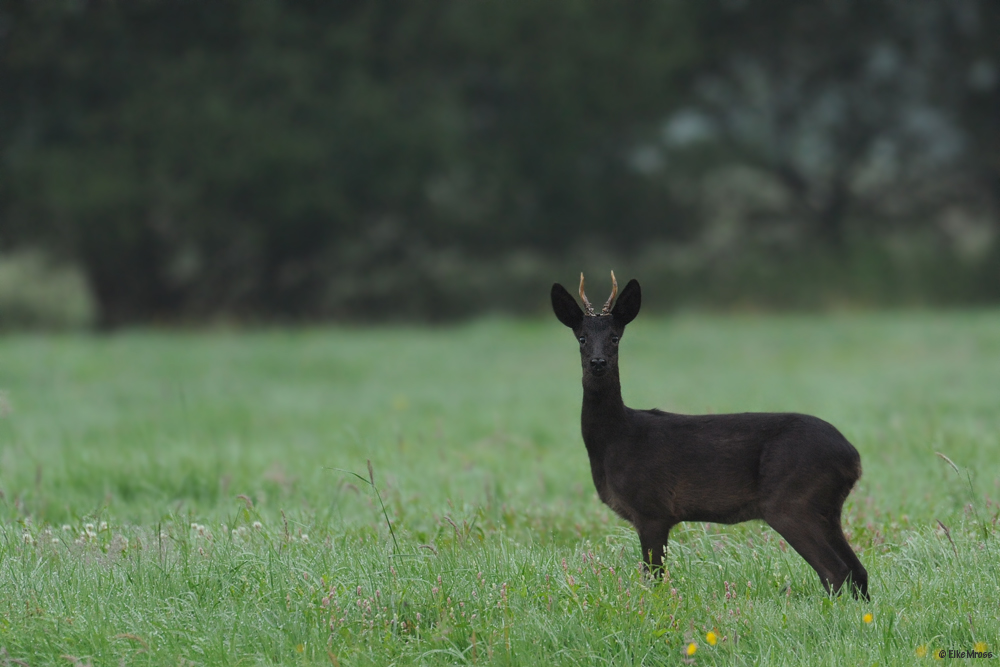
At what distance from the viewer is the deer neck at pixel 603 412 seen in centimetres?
457

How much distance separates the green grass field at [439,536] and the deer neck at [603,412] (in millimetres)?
539

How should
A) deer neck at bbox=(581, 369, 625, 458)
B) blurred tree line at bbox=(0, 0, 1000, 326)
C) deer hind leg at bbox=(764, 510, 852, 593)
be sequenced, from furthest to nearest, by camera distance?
blurred tree line at bbox=(0, 0, 1000, 326) → deer neck at bbox=(581, 369, 625, 458) → deer hind leg at bbox=(764, 510, 852, 593)

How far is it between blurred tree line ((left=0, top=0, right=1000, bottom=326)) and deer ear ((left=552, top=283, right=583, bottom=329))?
19.8 metres

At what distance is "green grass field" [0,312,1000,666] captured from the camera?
3.96m

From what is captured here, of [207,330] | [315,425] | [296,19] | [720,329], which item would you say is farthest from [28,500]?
[296,19]

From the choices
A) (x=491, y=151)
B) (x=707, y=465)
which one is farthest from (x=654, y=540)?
(x=491, y=151)

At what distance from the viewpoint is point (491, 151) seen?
85.6 ft

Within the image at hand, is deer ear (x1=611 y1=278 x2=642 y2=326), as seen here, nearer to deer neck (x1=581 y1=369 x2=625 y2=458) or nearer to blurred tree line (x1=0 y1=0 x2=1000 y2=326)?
deer neck (x1=581 y1=369 x2=625 y2=458)

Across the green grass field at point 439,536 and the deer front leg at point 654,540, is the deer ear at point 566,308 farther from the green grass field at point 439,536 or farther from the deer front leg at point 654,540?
the green grass field at point 439,536

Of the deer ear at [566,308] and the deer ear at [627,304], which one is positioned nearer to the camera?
the deer ear at [627,304]

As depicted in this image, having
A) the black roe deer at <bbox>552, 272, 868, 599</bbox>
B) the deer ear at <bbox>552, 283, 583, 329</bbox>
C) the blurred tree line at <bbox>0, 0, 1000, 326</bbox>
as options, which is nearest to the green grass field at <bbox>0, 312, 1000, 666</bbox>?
the black roe deer at <bbox>552, 272, 868, 599</bbox>

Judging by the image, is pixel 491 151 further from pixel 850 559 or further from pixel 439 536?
pixel 850 559

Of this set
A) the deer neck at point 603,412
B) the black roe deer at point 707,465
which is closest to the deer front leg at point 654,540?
the black roe deer at point 707,465

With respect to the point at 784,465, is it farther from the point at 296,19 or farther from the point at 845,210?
the point at 845,210
